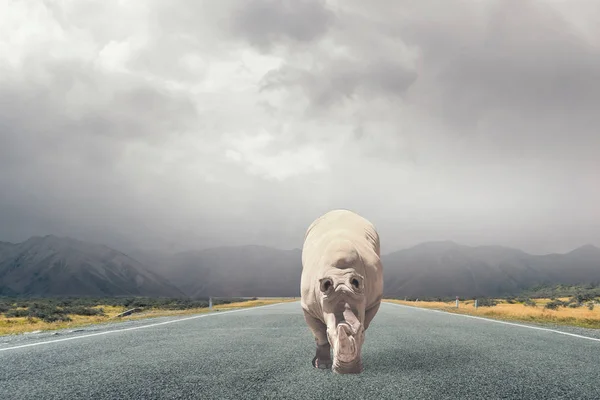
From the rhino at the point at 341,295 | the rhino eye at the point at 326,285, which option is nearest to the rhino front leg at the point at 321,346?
the rhino at the point at 341,295

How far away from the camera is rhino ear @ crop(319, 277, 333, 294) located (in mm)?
5617

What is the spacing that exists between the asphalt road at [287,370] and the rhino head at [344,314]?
0.87ft

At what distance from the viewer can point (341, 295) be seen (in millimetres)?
5547

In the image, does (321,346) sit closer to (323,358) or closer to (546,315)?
(323,358)

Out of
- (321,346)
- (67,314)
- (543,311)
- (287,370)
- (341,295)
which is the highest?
(341,295)

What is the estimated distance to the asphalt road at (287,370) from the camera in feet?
15.6

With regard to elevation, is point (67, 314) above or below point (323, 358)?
above

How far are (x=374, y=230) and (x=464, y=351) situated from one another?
8.60 ft

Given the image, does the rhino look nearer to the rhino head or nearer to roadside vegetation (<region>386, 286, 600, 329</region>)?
the rhino head

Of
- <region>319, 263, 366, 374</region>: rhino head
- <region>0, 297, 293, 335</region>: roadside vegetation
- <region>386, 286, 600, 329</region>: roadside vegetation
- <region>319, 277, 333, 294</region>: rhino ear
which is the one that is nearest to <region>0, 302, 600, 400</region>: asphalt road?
<region>319, 263, 366, 374</region>: rhino head

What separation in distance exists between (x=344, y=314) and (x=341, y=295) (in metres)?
0.23

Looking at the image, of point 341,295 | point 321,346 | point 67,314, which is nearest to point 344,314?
point 341,295

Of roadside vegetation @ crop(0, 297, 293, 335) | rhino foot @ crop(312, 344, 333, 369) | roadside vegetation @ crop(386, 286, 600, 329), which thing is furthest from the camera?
roadside vegetation @ crop(0, 297, 293, 335)

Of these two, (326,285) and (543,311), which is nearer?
(326,285)
